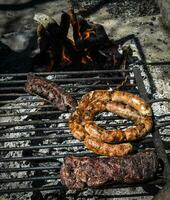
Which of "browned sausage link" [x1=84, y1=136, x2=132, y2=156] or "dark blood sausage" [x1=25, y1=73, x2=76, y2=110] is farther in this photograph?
"dark blood sausage" [x1=25, y1=73, x2=76, y2=110]

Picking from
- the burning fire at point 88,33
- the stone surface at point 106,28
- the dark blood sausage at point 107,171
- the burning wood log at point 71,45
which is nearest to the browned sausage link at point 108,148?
the dark blood sausage at point 107,171

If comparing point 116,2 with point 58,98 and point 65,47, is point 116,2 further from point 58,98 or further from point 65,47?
point 58,98

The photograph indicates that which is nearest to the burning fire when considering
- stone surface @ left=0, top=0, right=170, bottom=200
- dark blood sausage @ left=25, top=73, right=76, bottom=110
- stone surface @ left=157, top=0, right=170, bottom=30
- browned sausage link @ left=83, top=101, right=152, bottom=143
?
stone surface @ left=0, top=0, right=170, bottom=200

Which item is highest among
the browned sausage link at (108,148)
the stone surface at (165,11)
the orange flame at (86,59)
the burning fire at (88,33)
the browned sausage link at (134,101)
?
the browned sausage link at (134,101)

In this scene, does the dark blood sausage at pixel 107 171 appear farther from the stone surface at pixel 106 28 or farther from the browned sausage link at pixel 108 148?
the stone surface at pixel 106 28

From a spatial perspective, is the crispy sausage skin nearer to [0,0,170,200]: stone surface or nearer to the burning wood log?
[0,0,170,200]: stone surface

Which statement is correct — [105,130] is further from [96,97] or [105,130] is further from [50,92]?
[50,92]
